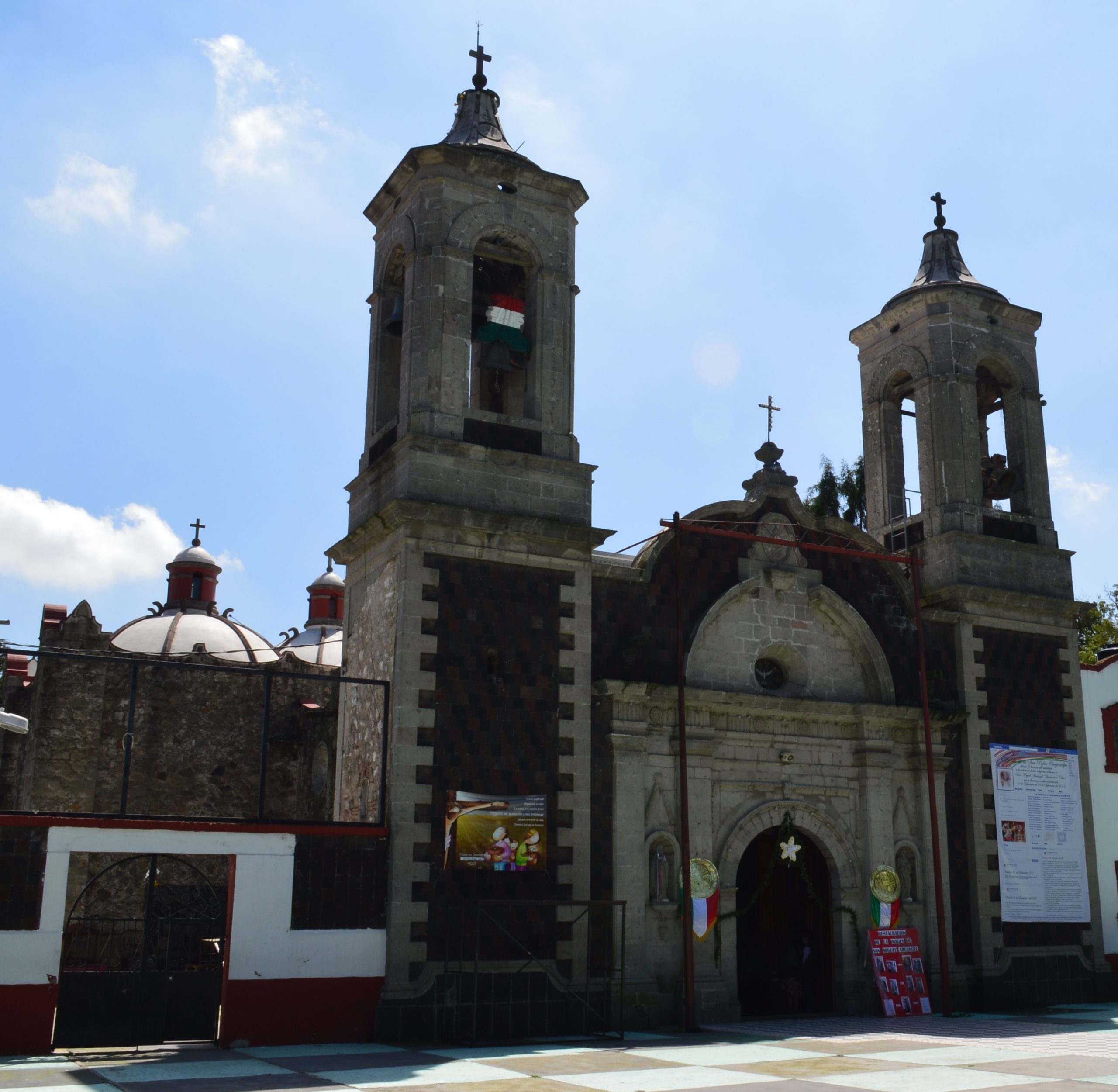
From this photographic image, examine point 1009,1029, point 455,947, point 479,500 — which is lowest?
point 1009,1029

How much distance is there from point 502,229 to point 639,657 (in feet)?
21.7

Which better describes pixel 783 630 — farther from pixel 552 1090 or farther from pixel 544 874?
pixel 552 1090

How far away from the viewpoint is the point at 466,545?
17.1m

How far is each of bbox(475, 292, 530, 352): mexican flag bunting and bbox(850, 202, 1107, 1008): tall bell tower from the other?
7.83 metres

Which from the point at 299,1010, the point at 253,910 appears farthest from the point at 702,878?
the point at 253,910

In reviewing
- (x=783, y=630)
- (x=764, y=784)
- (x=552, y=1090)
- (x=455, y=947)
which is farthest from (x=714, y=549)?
(x=552, y=1090)

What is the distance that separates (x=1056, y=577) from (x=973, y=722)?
362cm

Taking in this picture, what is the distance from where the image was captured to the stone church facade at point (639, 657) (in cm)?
1661

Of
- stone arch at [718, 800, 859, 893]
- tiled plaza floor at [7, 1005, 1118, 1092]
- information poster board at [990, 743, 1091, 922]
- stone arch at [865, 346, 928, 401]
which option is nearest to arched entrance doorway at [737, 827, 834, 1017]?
stone arch at [718, 800, 859, 893]

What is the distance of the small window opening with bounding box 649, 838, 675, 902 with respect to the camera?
680 inches

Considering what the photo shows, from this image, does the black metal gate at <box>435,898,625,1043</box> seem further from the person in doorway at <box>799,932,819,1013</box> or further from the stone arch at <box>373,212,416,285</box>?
the stone arch at <box>373,212,416,285</box>

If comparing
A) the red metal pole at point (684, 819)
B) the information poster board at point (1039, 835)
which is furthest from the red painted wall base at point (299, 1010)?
the information poster board at point (1039, 835)

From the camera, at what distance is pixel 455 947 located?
15.7 metres

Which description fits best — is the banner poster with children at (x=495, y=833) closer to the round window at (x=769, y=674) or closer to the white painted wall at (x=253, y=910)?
the white painted wall at (x=253, y=910)
